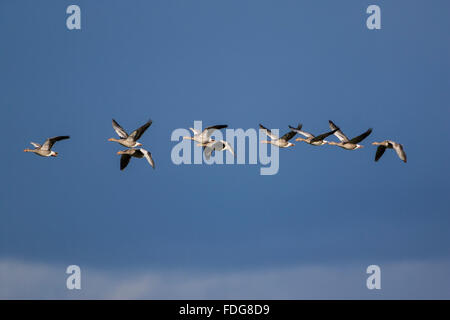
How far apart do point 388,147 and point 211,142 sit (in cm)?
919

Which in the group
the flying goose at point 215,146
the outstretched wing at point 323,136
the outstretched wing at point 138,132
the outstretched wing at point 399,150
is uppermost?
the outstretched wing at point 138,132

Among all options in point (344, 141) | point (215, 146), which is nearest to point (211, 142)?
point (215, 146)

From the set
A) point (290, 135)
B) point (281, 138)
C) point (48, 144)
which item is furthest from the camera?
point (281, 138)

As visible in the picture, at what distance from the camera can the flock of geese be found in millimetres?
47000

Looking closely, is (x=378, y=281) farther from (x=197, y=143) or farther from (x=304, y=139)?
(x=197, y=143)

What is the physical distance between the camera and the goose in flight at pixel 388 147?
46.3 meters

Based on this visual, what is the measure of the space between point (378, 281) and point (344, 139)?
7.79 m

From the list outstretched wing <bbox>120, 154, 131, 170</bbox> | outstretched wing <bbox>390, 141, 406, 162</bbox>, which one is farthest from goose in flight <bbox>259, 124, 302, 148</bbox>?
outstretched wing <bbox>120, 154, 131, 170</bbox>

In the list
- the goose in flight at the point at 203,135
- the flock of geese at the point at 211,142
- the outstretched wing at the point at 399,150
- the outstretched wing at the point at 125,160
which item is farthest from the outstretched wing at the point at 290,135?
the outstretched wing at the point at 125,160

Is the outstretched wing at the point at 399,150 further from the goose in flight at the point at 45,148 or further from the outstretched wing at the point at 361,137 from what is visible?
the goose in flight at the point at 45,148

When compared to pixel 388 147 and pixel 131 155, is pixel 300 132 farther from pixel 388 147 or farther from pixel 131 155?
pixel 131 155

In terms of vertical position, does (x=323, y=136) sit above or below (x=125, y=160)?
above

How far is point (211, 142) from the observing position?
4878 cm
